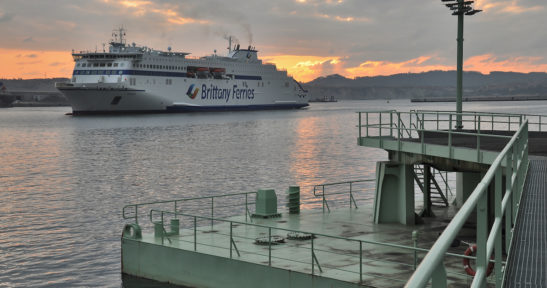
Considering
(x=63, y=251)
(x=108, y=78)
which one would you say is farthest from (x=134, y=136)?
(x=63, y=251)

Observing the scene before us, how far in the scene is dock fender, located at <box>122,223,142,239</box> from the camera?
63.5ft

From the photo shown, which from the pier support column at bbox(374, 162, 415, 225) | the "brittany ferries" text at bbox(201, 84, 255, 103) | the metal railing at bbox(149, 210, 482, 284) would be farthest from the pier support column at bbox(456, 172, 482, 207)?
the "brittany ferries" text at bbox(201, 84, 255, 103)

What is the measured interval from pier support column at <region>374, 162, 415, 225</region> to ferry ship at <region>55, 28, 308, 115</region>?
11368 cm

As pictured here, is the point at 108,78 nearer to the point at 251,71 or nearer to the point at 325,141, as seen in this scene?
the point at 251,71

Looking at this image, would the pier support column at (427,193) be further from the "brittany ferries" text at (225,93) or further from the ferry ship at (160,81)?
the "brittany ferries" text at (225,93)

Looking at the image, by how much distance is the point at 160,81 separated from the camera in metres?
141

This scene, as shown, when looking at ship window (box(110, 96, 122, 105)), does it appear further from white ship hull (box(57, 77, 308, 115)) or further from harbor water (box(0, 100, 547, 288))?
harbor water (box(0, 100, 547, 288))

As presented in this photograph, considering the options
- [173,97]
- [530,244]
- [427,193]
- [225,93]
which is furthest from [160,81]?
[530,244]

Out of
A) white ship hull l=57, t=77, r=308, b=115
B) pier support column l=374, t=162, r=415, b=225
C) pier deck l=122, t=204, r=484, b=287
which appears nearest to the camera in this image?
pier deck l=122, t=204, r=484, b=287

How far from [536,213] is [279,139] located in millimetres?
82881

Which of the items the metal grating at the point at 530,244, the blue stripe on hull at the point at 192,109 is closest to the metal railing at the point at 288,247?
the metal grating at the point at 530,244

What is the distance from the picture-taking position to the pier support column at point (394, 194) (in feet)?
67.6

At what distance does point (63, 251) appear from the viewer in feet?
80.7

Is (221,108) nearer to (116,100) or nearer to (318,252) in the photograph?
(116,100)
